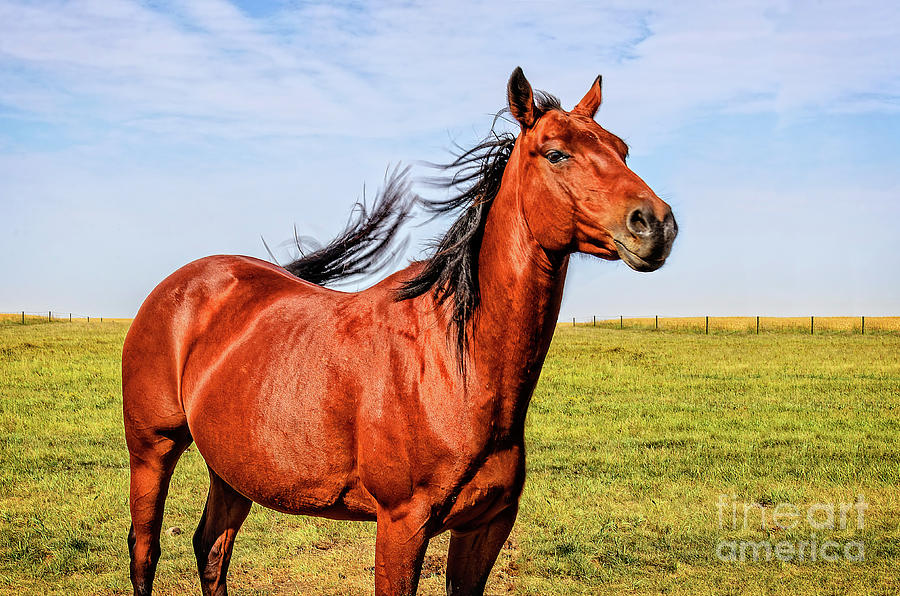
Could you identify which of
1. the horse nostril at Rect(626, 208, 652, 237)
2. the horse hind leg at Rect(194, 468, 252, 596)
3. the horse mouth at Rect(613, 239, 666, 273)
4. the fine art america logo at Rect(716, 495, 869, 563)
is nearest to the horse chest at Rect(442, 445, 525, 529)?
the horse mouth at Rect(613, 239, 666, 273)

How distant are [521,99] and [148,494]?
10.7ft

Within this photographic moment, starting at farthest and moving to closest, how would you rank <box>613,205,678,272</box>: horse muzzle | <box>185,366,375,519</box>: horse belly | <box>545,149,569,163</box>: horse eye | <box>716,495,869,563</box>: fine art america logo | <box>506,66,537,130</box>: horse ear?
<box>716,495,869,563</box>: fine art america logo → <box>185,366,375,519</box>: horse belly → <box>506,66,537,130</box>: horse ear → <box>545,149,569,163</box>: horse eye → <box>613,205,678,272</box>: horse muzzle

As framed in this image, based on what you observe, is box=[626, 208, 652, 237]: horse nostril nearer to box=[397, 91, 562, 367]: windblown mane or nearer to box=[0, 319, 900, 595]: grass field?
box=[397, 91, 562, 367]: windblown mane

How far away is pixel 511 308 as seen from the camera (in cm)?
299

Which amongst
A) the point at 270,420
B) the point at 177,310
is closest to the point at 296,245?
the point at 177,310

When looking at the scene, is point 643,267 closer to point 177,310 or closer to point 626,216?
point 626,216

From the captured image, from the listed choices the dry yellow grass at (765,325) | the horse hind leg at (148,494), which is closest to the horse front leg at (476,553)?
the horse hind leg at (148,494)

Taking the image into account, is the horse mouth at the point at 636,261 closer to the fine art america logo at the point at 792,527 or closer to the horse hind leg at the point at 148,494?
the horse hind leg at the point at 148,494

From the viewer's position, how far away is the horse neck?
2928 mm

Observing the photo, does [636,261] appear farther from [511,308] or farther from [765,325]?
[765,325]

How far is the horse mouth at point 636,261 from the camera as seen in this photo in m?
2.51

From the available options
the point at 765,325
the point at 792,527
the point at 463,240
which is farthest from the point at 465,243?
the point at 765,325

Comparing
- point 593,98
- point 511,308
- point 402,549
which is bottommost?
point 402,549

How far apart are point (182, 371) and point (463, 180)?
6.92ft
